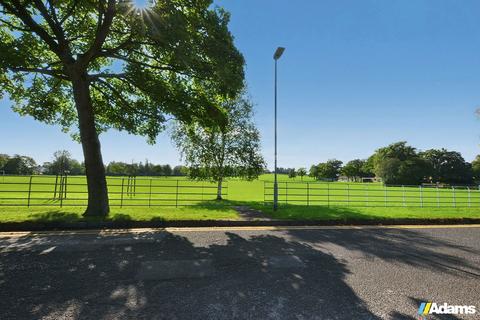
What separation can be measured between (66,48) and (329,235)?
11.4 meters

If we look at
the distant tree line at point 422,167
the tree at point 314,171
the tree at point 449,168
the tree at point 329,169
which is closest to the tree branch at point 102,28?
the distant tree line at point 422,167

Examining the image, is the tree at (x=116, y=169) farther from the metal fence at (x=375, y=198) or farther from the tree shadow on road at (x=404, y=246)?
the tree shadow on road at (x=404, y=246)

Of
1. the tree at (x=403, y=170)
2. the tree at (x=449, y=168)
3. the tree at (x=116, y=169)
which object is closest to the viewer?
the tree at (x=403, y=170)

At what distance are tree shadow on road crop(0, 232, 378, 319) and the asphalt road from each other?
0.05 feet

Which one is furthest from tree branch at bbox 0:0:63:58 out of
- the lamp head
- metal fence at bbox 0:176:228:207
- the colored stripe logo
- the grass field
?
the colored stripe logo

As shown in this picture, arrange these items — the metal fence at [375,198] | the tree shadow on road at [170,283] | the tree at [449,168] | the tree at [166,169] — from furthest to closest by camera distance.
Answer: the tree at [166,169], the tree at [449,168], the metal fence at [375,198], the tree shadow on road at [170,283]

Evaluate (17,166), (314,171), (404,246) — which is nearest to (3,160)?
(17,166)

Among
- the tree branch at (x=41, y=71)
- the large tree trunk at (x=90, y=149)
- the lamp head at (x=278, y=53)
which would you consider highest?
the lamp head at (x=278, y=53)

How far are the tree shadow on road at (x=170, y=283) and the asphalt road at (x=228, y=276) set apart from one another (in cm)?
2

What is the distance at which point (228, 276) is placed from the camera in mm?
4531

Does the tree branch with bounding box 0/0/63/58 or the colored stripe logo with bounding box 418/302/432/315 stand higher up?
the tree branch with bounding box 0/0/63/58

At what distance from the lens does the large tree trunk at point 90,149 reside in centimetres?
962

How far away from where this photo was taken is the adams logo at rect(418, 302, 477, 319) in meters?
3.48

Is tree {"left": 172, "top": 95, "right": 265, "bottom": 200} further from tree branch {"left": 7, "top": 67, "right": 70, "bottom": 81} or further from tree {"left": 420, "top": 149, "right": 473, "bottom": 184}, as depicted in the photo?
tree {"left": 420, "top": 149, "right": 473, "bottom": 184}
